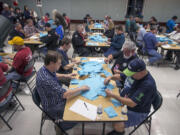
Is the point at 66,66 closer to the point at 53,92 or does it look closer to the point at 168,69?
the point at 53,92

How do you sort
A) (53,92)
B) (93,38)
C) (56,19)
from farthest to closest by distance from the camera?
(56,19) → (93,38) → (53,92)

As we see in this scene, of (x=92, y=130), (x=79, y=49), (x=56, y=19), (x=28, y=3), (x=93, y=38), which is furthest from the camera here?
(x=28, y=3)

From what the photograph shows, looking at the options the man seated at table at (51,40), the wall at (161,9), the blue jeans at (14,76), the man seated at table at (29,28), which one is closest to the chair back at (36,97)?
the blue jeans at (14,76)

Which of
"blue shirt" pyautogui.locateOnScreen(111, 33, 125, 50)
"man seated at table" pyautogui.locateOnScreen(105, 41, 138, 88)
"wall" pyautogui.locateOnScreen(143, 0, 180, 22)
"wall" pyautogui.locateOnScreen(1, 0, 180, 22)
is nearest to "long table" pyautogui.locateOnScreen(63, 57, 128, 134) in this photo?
"man seated at table" pyautogui.locateOnScreen(105, 41, 138, 88)

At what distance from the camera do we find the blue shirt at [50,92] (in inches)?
67.5

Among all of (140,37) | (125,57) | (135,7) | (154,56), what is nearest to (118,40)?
(154,56)

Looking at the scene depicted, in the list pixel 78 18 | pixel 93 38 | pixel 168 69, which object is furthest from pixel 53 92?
pixel 78 18

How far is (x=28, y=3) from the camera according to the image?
35.9ft

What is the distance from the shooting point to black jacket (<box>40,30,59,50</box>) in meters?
4.36

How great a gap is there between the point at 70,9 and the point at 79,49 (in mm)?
7828

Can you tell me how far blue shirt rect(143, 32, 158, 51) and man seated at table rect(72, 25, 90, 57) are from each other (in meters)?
2.06

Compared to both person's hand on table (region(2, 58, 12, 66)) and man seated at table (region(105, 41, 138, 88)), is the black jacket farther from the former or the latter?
man seated at table (region(105, 41, 138, 88))

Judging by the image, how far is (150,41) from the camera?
14.9 feet

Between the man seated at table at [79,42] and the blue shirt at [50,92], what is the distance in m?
2.73
